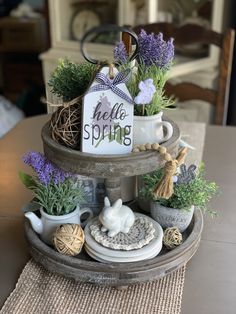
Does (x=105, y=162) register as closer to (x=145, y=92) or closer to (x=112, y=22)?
(x=145, y=92)

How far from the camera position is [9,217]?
Result: 1.07 meters

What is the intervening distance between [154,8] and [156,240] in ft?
6.17

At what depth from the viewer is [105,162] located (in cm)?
79

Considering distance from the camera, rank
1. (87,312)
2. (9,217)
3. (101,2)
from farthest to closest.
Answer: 1. (101,2)
2. (9,217)
3. (87,312)

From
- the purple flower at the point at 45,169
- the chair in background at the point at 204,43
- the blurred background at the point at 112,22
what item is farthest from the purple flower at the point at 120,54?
the blurred background at the point at 112,22

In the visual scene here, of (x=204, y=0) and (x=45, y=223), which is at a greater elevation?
(x=204, y=0)

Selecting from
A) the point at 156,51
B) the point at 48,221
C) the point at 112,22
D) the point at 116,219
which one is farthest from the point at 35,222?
the point at 112,22

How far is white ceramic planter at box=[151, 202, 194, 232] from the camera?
0.90 meters

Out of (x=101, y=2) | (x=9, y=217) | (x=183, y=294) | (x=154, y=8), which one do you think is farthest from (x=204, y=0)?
(x=183, y=294)

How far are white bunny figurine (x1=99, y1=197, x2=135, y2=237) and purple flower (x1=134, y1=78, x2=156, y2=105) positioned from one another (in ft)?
0.59

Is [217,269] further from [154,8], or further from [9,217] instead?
[154,8]

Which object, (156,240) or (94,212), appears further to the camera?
(94,212)

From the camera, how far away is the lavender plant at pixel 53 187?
2.80ft

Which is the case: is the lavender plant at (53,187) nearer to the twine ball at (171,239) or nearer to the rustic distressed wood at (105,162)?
the rustic distressed wood at (105,162)
